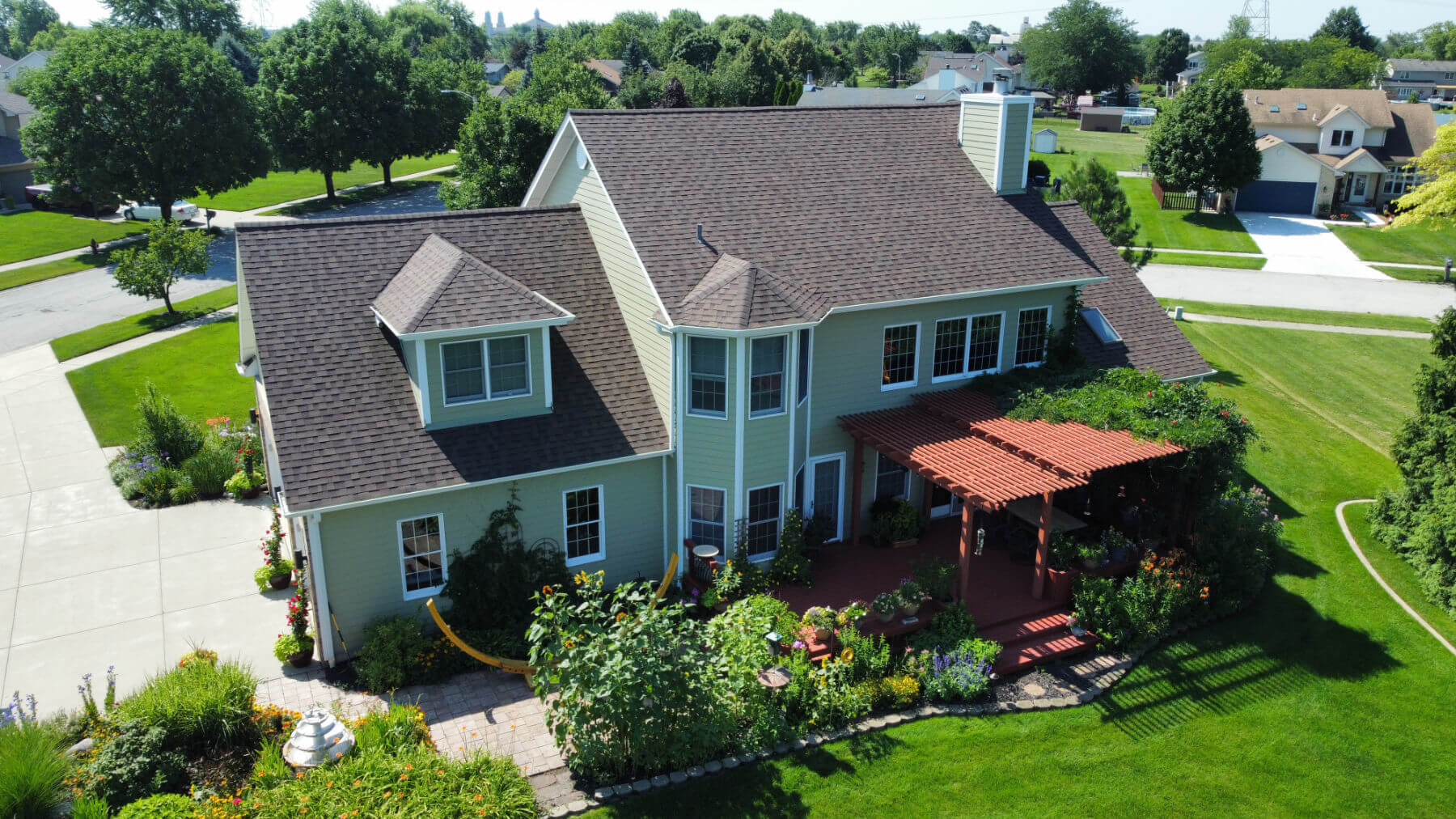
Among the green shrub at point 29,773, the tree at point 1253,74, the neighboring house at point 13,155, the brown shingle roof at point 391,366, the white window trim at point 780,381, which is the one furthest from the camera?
the tree at point 1253,74

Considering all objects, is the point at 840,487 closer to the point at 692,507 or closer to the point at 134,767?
the point at 692,507

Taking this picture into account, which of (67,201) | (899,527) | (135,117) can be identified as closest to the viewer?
(899,527)

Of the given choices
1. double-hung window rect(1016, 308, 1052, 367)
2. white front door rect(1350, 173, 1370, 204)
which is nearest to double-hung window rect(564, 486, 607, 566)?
double-hung window rect(1016, 308, 1052, 367)

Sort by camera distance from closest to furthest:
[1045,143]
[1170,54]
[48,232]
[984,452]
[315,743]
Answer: [315,743], [984,452], [48,232], [1045,143], [1170,54]

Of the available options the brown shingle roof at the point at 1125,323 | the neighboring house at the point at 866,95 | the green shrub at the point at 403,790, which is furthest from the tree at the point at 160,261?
the neighboring house at the point at 866,95

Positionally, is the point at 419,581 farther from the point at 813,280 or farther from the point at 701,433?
the point at 813,280

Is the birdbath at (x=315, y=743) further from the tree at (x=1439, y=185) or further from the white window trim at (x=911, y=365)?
the tree at (x=1439, y=185)

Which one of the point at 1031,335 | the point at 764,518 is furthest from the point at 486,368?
the point at 1031,335
